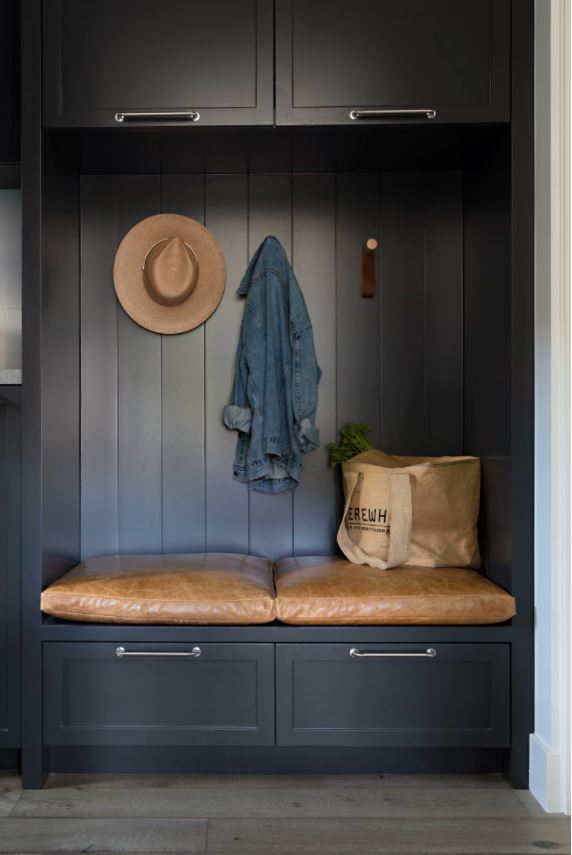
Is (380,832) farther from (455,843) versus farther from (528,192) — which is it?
(528,192)

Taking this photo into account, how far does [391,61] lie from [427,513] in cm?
129

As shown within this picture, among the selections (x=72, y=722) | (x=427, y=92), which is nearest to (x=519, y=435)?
(x=427, y=92)

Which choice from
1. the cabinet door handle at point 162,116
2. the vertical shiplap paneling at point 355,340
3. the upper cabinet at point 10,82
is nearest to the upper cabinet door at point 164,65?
the cabinet door handle at point 162,116

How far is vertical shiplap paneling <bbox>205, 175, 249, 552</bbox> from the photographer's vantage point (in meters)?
2.52

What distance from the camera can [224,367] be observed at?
2.53 meters

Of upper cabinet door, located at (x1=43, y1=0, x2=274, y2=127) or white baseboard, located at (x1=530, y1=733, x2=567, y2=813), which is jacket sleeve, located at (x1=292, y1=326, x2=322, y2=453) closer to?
upper cabinet door, located at (x1=43, y1=0, x2=274, y2=127)

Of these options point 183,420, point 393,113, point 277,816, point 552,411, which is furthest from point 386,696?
point 393,113

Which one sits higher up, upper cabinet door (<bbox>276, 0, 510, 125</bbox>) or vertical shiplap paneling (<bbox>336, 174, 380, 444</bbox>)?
upper cabinet door (<bbox>276, 0, 510, 125</bbox>)

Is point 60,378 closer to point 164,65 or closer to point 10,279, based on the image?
point 10,279

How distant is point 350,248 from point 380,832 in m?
1.76

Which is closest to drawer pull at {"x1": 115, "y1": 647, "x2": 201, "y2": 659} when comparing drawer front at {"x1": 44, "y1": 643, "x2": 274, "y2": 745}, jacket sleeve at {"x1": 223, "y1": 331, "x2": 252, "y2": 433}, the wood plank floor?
drawer front at {"x1": 44, "y1": 643, "x2": 274, "y2": 745}

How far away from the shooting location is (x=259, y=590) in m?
2.01

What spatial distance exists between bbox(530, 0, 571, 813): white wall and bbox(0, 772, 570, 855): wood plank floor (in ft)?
0.59

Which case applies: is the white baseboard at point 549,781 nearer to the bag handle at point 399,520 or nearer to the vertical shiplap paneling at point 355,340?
the bag handle at point 399,520
